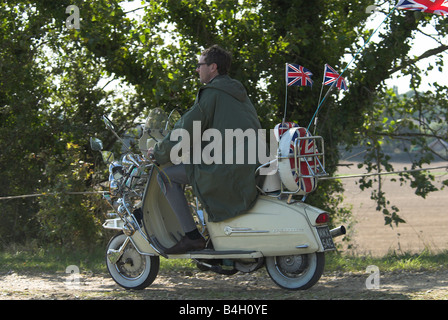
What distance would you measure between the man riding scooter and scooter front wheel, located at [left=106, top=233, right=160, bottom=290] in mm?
436

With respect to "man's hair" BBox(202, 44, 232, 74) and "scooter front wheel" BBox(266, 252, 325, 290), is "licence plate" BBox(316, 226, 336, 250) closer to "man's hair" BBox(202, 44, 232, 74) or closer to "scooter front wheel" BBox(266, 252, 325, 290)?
"scooter front wheel" BBox(266, 252, 325, 290)

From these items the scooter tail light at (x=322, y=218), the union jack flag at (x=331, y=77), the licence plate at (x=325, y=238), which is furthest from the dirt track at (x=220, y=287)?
the union jack flag at (x=331, y=77)

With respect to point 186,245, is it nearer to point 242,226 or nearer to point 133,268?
point 242,226

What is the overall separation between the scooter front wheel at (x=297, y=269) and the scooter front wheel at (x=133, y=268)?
1.05 m

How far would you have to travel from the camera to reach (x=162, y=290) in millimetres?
5770

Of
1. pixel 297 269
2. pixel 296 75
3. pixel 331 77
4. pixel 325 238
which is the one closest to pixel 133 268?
pixel 297 269

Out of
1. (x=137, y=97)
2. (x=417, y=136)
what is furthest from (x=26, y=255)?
(x=417, y=136)

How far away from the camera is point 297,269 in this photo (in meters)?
5.21

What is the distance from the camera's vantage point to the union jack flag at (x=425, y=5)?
5.70 m

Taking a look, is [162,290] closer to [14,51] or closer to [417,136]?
[417,136]

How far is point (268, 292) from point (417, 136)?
19.0ft

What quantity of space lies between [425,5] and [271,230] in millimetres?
2393

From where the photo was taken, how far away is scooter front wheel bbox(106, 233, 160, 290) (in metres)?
5.71

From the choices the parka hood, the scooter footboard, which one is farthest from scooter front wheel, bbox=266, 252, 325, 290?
the parka hood
